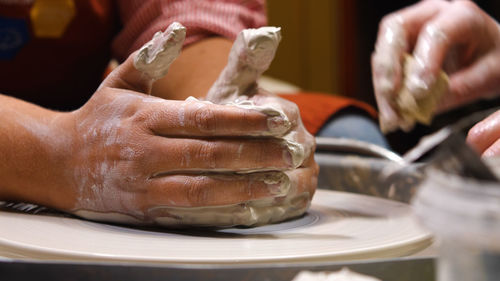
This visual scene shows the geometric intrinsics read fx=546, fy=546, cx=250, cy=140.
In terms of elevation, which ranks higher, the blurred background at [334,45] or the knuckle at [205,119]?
the knuckle at [205,119]

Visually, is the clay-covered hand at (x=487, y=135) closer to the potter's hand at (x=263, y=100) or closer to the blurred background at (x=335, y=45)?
the potter's hand at (x=263, y=100)

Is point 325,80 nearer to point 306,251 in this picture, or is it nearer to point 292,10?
point 292,10

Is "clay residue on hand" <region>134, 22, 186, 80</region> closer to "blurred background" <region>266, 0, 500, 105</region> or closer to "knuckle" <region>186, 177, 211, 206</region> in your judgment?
"knuckle" <region>186, 177, 211, 206</region>

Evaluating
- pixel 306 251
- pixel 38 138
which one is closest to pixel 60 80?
pixel 38 138

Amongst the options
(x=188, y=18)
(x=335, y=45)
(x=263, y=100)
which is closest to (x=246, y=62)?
(x=263, y=100)

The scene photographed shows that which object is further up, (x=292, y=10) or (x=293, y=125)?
(x=293, y=125)

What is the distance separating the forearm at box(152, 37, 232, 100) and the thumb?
0.23 m

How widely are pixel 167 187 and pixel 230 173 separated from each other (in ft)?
0.25

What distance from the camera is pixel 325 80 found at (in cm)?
281

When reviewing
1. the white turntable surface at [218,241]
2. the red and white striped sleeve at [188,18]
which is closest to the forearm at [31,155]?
the white turntable surface at [218,241]

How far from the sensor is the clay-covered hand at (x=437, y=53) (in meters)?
0.66

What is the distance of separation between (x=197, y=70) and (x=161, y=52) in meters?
0.40

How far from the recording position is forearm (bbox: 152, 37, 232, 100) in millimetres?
958

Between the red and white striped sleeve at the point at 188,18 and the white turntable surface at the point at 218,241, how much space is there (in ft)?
1.62
